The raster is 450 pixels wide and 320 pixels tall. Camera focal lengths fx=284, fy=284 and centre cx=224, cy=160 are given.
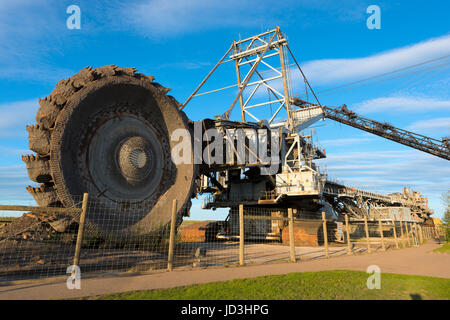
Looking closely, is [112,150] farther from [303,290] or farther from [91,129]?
[303,290]

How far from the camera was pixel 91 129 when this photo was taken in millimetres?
12555

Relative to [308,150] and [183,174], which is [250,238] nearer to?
Answer: [308,150]

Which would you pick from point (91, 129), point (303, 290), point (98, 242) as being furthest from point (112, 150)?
point (303, 290)

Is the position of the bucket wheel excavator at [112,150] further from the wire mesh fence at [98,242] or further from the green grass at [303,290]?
the green grass at [303,290]

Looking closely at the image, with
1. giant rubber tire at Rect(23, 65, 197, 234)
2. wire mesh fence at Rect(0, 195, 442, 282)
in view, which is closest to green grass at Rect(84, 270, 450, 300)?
wire mesh fence at Rect(0, 195, 442, 282)

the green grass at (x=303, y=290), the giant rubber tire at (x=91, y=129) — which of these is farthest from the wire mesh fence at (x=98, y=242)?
the green grass at (x=303, y=290)

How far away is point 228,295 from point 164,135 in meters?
11.7

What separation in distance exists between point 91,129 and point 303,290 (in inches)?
424

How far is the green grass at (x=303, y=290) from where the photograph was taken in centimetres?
559

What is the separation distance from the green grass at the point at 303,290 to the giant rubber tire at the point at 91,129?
5.87m

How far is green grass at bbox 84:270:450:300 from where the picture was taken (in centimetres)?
559

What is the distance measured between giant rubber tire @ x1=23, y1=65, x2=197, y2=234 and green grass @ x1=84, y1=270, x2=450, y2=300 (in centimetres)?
587

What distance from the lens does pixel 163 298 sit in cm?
545
